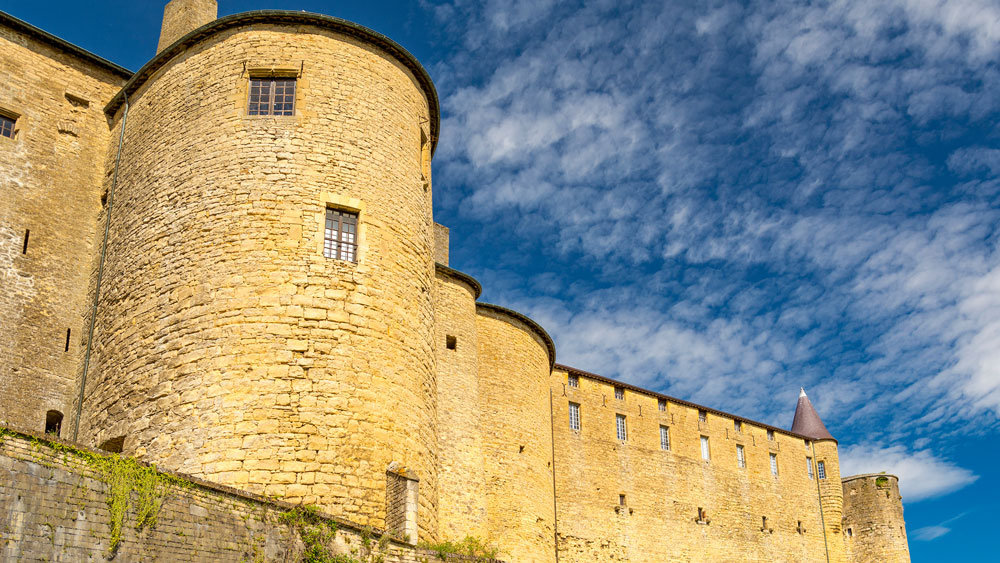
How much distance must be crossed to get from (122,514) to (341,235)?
6.89 m

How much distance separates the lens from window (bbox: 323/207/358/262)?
50.5 ft

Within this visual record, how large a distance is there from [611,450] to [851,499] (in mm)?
17924

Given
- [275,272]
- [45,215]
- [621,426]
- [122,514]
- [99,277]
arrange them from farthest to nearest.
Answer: [621,426] < [45,215] < [99,277] < [275,272] < [122,514]

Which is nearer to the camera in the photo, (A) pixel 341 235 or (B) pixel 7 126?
(A) pixel 341 235

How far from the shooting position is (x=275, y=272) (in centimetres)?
1479

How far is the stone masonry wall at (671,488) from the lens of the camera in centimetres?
3300

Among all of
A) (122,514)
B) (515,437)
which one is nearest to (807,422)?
(515,437)

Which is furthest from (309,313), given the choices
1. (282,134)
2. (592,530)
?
(592,530)

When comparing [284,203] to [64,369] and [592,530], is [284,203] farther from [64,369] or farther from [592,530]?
[592,530]

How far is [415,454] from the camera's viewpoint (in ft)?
50.0

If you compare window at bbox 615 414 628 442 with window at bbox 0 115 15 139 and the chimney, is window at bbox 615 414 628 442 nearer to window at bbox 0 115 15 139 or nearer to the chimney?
the chimney

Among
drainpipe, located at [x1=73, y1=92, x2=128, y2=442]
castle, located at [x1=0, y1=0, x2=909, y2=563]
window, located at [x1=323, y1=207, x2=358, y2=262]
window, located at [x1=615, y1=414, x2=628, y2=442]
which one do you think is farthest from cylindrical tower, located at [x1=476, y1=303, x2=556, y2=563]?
drainpipe, located at [x1=73, y1=92, x2=128, y2=442]

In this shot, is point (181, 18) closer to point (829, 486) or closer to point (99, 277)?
point (99, 277)

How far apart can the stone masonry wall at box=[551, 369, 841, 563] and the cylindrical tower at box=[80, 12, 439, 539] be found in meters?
17.5
